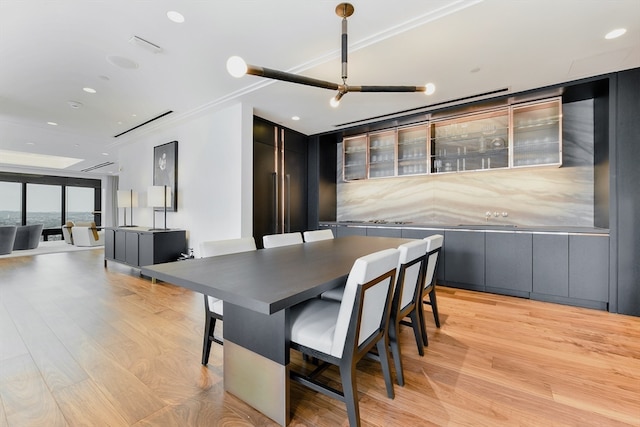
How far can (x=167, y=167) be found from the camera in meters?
4.99

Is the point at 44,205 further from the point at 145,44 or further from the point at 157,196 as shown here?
the point at 145,44

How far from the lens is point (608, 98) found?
3051 millimetres

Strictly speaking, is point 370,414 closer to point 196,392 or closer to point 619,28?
point 196,392

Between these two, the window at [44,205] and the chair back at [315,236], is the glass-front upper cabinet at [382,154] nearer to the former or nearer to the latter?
the chair back at [315,236]

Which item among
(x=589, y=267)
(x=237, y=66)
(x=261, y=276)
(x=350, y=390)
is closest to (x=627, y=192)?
(x=589, y=267)

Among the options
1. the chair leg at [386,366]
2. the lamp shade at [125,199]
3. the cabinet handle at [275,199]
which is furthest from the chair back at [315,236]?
the lamp shade at [125,199]

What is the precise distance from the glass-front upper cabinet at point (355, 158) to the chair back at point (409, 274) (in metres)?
3.16

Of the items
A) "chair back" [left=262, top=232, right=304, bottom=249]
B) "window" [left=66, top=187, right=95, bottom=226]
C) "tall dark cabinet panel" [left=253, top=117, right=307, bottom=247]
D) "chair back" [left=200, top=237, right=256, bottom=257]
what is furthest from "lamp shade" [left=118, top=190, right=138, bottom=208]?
"window" [left=66, top=187, right=95, bottom=226]

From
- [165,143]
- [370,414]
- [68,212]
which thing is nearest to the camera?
[370,414]

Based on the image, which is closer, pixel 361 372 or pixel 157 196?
pixel 361 372

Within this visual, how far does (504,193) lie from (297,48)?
11.6 ft

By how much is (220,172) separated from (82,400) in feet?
10.0

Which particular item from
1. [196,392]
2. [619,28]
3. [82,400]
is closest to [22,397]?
[82,400]

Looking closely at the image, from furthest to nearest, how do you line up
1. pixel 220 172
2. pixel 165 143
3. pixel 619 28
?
pixel 165 143
pixel 220 172
pixel 619 28
